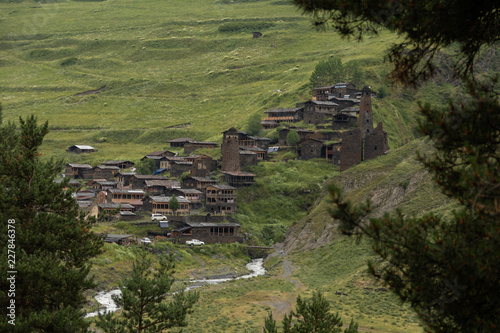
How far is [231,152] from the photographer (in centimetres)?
11000

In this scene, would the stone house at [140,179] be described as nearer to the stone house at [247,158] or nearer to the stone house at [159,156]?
the stone house at [159,156]

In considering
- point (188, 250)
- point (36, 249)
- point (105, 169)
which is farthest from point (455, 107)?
point (105, 169)

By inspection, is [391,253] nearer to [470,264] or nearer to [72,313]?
[470,264]

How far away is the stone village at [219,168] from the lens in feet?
308

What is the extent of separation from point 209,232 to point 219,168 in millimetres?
23094

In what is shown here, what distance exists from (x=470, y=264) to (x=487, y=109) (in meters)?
3.73

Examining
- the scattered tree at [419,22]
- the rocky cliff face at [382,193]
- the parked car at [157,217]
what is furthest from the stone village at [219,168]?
the scattered tree at [419,22]

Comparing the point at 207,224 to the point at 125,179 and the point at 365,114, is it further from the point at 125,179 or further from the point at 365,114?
the point at 365,114

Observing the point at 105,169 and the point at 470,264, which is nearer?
the point at 470,264

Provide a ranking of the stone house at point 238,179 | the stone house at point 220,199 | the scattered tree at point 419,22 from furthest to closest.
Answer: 1. the stone house at point 238,179
2. the stone house at point 220,199
3. the scattered tree at point 419,22

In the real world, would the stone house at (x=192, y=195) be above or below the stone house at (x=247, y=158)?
below

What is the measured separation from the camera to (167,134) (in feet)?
519

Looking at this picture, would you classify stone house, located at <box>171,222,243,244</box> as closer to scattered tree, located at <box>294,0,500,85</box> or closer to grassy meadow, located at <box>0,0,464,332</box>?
grassy meadow, located at <box>0,0,464,332</box>

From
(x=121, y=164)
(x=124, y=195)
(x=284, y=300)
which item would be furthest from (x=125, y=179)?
(x=284, y=300)
